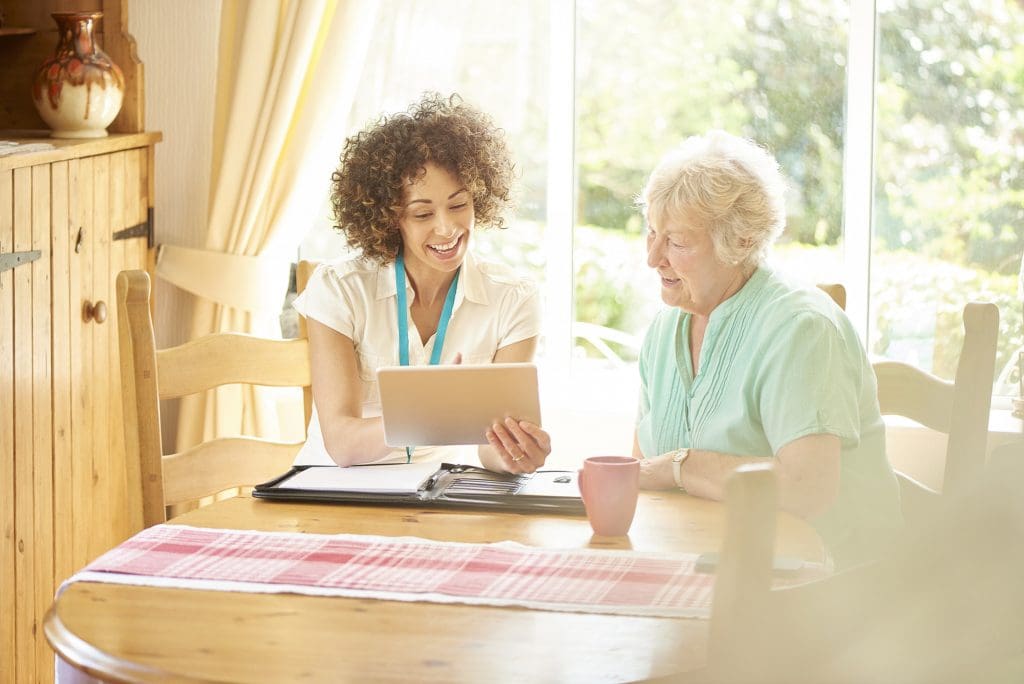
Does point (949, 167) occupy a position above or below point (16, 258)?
above

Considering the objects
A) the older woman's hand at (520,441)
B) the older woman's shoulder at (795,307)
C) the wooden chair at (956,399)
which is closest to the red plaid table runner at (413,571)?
the older woman's hand at (520,441)

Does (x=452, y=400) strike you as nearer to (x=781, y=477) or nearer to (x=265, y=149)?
(x=781, y=477)

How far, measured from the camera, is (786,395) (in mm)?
1753

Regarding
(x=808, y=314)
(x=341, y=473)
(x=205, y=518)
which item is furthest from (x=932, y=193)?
(x=205, y=518)

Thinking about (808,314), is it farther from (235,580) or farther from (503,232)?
(503,232)

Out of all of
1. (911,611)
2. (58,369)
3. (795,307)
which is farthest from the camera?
(58,369)

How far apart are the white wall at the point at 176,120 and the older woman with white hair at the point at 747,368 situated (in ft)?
5.23

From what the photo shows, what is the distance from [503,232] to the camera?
329cm

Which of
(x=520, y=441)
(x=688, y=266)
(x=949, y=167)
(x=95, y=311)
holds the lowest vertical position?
(x=520, y=441)

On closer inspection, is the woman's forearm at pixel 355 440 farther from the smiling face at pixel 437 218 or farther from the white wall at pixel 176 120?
the white wall at pixel 176 120

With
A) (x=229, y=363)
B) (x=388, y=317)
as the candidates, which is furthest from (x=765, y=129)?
(x=229, y=363)

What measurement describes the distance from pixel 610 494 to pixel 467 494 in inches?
10.2

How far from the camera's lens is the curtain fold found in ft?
10.0

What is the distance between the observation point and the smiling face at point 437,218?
2.22 meters
